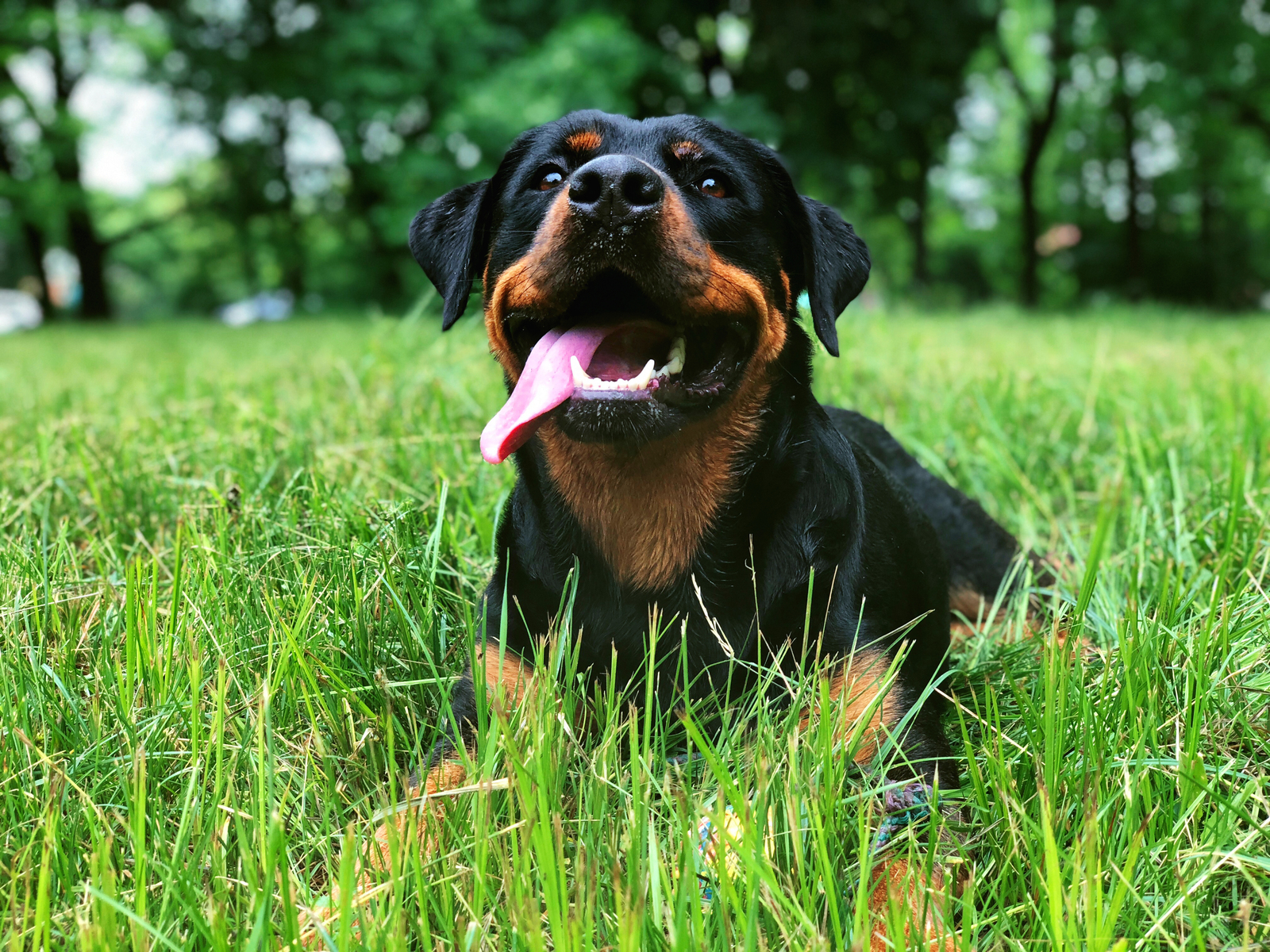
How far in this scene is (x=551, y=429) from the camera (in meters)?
2.26

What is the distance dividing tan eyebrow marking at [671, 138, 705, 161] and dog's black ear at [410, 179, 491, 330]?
52 centimetres

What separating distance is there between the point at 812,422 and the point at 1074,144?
31.8 metres

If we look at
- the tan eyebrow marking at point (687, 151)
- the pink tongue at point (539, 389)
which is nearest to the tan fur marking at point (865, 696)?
the pink tongue at point (539, 389)

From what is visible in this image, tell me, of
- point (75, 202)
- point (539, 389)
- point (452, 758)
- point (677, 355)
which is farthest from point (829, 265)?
point (75, 202)

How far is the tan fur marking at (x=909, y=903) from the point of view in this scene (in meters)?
1.36

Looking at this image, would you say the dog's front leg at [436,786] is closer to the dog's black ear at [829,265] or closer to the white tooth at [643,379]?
the white tooth at [643,379]

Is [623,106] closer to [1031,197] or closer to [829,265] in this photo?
[1031,197]

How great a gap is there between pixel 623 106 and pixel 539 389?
51.8 ft

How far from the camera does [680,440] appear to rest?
2209 millimetres

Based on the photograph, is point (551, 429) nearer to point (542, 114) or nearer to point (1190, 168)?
point (542, 114)

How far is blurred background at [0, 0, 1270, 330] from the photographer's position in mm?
16453

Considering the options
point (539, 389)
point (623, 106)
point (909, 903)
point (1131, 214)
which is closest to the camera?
point (909, 903)

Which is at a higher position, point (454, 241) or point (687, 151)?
point (687, 151)

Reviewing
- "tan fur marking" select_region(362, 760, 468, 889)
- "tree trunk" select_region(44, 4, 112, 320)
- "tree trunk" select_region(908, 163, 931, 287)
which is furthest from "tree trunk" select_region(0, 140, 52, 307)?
"tan fur marking" select_region(362, 760, 468, 889)
